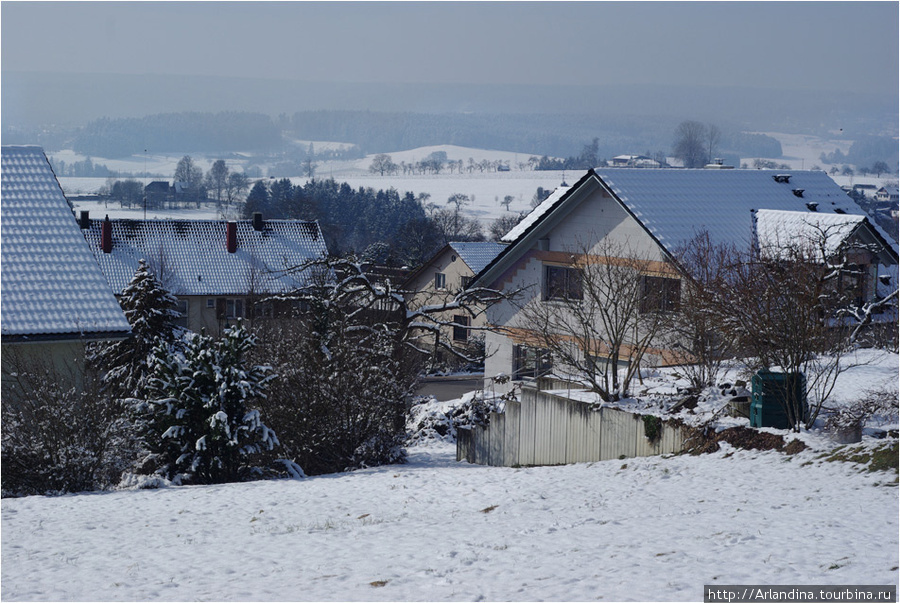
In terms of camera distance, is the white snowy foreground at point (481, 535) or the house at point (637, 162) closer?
the white snowy foreground at point (481, 535)

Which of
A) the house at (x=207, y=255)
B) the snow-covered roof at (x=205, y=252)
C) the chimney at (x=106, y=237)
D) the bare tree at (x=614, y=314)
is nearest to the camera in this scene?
the bare tree at (x=614, y=314)

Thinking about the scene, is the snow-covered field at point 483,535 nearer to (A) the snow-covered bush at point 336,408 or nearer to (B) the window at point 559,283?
(A) the snow-covered bush at point 336,408

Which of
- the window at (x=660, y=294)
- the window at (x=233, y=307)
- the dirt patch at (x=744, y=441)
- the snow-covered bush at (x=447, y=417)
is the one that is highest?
the window at (x=660, y=294)

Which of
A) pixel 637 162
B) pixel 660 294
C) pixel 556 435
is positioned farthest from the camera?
pixel 637 162

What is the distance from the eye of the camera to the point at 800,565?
29.9ft

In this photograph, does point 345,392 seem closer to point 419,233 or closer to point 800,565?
point 800,565

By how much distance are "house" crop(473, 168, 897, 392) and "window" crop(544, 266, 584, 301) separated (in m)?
0.03

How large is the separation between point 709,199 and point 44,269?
1512 cm

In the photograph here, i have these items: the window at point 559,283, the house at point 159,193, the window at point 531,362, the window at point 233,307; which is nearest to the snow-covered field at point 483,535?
the window at point 531,362

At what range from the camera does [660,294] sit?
68.8 ft

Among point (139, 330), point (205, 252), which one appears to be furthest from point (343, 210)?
point (139, 330)

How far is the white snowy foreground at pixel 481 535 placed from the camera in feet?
30.5

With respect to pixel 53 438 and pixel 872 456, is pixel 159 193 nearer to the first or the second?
pixel 53 438

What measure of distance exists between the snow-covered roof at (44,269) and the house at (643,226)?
28.7 ft
